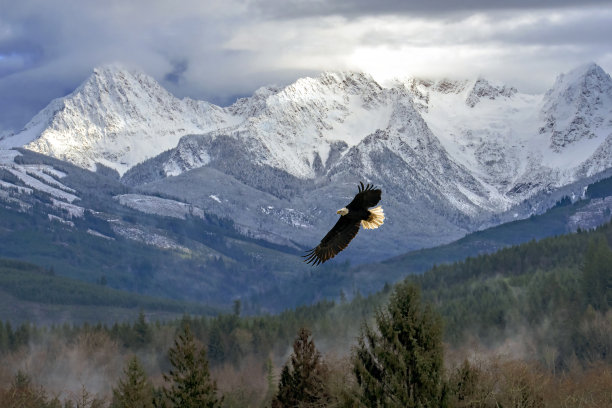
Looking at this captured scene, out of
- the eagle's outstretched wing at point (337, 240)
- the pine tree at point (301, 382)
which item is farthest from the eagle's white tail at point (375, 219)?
the pine tree at point (301, 382)

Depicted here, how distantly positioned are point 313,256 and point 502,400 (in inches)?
1146

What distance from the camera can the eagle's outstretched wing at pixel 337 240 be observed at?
6800 centimetres

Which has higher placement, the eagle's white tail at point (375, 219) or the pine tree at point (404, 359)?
the eagle's white tail at point (375, 219)

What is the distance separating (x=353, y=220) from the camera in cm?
6744

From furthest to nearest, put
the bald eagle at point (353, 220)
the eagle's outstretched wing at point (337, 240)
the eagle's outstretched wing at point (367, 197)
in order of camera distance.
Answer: the eagle's outstretched wing at point (337, 240)
the bald eagle at point (353, 220)
the eagle's outstretched wing at point (367, 197)

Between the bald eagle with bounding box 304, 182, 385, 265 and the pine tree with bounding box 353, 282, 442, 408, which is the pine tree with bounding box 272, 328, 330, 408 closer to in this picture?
the pine tree with bounding box 353, 282, 442, 408

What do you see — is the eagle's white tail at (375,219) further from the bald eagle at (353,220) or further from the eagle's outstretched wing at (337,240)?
the eagle's outstretched wing at (337,240)

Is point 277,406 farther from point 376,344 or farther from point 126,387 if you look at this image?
point 376,344

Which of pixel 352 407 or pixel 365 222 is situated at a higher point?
pixel 365 222

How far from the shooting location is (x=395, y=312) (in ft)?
267

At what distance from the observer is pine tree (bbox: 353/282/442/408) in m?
78.8

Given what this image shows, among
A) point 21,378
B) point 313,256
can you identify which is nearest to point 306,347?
point 313,256

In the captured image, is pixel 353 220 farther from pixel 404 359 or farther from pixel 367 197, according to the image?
pixel 404 359

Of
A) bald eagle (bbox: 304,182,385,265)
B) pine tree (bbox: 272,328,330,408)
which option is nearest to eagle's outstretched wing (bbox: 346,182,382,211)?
bald eagle (bbox: 304,182,385,265)
